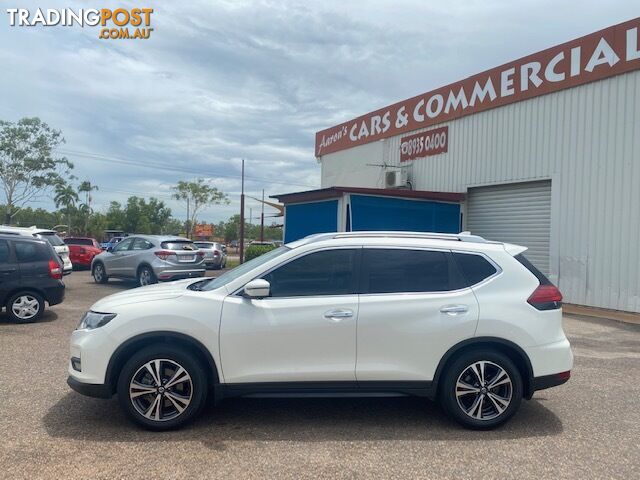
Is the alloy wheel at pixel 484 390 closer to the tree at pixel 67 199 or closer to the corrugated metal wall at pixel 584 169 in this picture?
the corrugated metal wall at pixel 584 169

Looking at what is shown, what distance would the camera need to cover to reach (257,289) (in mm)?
4324

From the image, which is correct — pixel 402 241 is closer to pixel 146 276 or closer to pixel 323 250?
pixel 323 250

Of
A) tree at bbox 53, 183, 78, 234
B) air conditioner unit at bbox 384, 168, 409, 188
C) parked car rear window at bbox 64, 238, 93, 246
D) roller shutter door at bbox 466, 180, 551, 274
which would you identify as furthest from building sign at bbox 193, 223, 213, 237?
roller shutter door at bbox 466, 180, 551, 274

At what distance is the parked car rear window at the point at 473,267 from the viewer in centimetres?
470

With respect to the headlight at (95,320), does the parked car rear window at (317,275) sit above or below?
above

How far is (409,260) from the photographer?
473cm

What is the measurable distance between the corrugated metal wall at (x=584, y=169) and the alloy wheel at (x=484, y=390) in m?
8.93

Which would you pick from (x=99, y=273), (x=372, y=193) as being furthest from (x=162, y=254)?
(x=372, y=193)

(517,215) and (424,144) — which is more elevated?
(424,144)

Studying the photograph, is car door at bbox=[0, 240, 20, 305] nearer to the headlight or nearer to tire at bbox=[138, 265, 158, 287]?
tire at bbox=[138, 265, 158, 287]

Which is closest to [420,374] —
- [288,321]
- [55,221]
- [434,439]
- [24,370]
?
[434,439]

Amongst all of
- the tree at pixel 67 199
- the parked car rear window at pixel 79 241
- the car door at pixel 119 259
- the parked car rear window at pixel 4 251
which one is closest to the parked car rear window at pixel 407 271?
the parked car rear window at pixel 4 251

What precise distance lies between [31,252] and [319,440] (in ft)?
24.4

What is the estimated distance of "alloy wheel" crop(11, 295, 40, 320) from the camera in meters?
9.14
